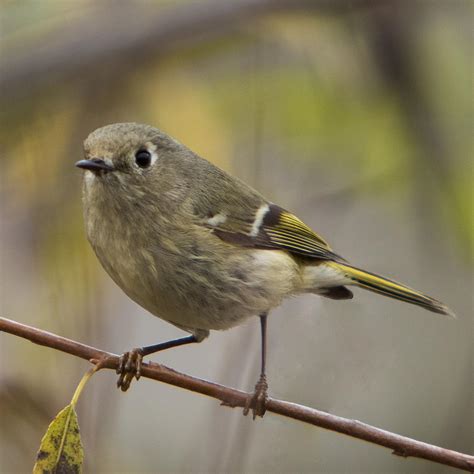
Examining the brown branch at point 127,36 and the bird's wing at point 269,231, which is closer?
the bird's wing at point 269,231

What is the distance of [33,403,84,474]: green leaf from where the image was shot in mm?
1515

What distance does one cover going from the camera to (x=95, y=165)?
77.5 inches

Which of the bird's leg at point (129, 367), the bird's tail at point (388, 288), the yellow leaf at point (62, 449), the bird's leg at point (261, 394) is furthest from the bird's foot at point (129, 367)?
the bird's tail at point (388, 288)

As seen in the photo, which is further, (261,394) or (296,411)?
(261,394)

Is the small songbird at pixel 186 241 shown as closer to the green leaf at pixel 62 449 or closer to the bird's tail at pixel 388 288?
the bird's tail at pixel 388 288

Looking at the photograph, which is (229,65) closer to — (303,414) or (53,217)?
(53,217)

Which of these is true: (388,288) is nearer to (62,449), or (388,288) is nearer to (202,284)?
(202,284)

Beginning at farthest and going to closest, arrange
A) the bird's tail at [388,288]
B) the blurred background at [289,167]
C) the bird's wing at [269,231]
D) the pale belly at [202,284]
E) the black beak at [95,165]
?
the blurred background at [289,167], the bird's tail at [388,288], the bird's wing at [269,231], the pale belly at [202,284], the black beak at [95,165]

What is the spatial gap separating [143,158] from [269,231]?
1.52 ft

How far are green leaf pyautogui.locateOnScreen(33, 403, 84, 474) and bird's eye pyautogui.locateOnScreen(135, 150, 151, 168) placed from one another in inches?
29.7

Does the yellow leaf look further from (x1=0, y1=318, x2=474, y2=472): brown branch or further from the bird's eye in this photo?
the bird's eye

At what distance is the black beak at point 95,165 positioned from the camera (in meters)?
1.92

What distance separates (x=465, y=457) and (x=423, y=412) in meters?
1.42

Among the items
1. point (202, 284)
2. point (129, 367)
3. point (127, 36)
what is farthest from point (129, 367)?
point (127, 36)
